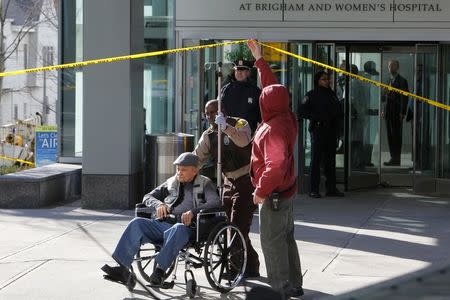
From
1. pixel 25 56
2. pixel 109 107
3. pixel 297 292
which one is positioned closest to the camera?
pixel 297 292

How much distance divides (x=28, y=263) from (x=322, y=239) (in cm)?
321

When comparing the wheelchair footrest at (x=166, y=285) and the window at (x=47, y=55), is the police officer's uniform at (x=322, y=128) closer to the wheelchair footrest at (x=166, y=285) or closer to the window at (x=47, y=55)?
the wheelchair footrest at (x=166, y=285)

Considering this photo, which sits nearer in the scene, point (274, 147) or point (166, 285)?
point (274, 147)

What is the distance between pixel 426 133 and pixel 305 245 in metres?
5.60

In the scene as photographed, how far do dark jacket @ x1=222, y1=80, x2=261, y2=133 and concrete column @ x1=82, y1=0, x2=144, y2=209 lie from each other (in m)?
1.78

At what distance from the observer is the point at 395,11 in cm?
1381

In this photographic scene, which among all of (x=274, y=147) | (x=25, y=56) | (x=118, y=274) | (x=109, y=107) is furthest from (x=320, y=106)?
(x=25, y=56)

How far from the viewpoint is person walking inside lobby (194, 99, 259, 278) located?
7.53m

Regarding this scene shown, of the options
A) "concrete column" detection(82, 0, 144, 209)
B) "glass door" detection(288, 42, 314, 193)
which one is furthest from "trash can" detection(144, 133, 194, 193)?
"glass door" detection(288, 42, 314, 193)

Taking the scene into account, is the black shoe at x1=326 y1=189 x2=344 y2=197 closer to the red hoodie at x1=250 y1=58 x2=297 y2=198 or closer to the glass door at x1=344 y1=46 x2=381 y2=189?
the glass door at x1=344 y1=46 x2=381 y2=189

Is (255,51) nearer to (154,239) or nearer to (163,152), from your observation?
(154,239)

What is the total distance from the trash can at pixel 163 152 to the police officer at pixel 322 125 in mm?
2128

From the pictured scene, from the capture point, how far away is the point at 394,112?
49.6 ft

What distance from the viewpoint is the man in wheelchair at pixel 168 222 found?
22.1 ft
